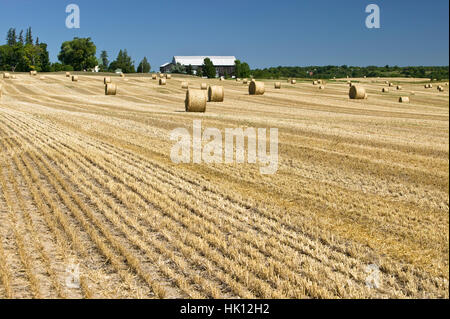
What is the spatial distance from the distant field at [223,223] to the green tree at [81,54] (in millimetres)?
120612

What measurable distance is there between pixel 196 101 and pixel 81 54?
10907 centimetres

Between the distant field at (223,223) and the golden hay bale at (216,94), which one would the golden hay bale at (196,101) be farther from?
the distant field at (223,223)

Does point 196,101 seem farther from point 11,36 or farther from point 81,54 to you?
point 11,36

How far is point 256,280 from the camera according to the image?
592cm

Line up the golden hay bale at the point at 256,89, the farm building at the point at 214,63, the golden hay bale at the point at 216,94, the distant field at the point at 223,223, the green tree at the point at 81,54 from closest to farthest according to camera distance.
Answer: the distant field at the point at 223,223 < the golden hay bale at the point at 216,94 < the golden hay bale at the point at 256,89 < the green tree at the point at 81,54 < the farm building at the point at 214,63

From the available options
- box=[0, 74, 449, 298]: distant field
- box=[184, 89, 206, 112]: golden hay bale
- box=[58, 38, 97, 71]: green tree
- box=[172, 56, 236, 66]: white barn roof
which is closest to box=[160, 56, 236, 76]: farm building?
box=[172, 56, 236, 66]: white barn roof

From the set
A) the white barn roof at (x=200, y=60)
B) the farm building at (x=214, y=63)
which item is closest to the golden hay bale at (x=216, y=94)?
the farm building at (x=214, y=63)

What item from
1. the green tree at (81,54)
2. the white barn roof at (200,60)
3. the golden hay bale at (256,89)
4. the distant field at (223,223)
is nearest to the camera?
the distant field at (223,223)

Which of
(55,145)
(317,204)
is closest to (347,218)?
(317,204)

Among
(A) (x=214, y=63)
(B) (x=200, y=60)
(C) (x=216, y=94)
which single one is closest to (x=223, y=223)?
(C) (x=216, y=94)

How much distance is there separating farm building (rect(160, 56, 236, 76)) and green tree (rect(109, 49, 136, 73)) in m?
14.3

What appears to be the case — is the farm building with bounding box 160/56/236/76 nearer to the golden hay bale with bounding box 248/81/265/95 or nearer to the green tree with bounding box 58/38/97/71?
the green tree with bounding box 58/38/97/71

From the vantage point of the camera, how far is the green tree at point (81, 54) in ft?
421

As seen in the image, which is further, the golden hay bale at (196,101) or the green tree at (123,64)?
the green tree at (123,64)
